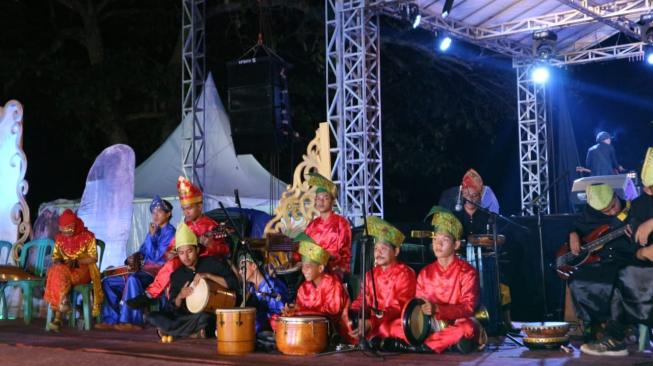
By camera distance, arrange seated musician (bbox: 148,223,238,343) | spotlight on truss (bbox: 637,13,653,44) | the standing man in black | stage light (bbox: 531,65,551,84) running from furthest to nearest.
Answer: stage light (bbox: 531,65,551,84), the standing man in black, spotlight on truss (bbox: 637,13,653,44), seated musician (bbox: 148,223,238,343)

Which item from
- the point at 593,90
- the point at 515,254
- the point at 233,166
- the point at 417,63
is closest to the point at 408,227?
the point at 515,254

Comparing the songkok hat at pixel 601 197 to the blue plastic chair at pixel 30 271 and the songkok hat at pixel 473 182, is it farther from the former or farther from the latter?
the blue plastic chair at pixel 30 271

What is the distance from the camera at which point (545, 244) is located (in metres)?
9.45

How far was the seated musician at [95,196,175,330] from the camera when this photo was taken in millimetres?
9117

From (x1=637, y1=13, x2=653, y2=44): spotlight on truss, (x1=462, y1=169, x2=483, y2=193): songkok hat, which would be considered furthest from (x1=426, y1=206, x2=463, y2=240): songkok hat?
(x1=637, y1=13, x2=653, y2=44): spotlight on truss

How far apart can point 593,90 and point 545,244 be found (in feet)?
26.6

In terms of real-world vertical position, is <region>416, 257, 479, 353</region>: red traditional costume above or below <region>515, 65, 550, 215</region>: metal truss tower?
below

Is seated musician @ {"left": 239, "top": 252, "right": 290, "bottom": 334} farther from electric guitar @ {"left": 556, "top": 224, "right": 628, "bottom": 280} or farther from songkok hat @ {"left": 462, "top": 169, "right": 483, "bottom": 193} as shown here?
electric guitar @ {"left": 556, "top": 224, "right": 628, "bottom": 280}

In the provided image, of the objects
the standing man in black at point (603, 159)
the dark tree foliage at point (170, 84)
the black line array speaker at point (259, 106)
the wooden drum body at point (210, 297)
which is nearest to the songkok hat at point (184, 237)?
the wooden drum body at point (210, 297)

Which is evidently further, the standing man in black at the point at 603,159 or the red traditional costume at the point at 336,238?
the standing man in black at the point at 603,159

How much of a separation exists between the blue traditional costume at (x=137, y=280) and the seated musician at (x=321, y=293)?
2653 mm

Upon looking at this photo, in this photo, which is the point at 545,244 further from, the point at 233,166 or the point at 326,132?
the point at 233,166

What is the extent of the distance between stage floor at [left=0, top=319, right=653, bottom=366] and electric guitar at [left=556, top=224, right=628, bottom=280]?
72 centimetres

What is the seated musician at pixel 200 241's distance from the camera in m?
8.22
